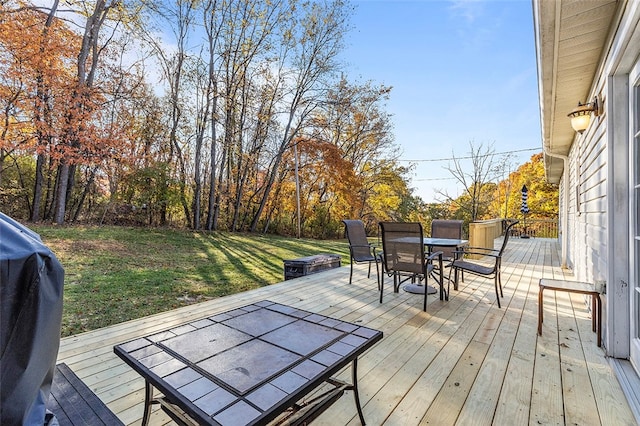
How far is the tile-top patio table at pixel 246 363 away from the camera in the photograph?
38.2 inches

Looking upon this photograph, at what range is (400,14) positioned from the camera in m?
5.70

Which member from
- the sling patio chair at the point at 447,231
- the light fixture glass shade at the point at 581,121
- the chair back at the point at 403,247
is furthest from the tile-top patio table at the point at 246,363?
the sling patio chair at the point at 447,231

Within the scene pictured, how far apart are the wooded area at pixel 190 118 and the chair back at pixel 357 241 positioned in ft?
24.0

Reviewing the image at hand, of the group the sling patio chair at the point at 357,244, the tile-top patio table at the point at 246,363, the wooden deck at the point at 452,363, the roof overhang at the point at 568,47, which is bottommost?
the wooden deck at the point at 452,363

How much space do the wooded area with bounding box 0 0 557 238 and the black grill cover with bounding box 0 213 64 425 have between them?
8.60m

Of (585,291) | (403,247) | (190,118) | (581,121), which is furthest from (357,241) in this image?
(190,118)

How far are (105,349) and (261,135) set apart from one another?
11.5 m

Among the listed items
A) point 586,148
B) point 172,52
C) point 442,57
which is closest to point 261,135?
point 172,52

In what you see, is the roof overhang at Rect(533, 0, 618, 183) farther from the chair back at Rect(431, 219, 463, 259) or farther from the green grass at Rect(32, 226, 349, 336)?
the green grass at Rect(32, 226, 349, 336)

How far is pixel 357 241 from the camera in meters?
4.62

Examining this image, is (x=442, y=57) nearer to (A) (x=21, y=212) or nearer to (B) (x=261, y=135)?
(B) (x=261, y=135)

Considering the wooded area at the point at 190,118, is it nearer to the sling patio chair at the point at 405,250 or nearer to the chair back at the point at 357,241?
the chair back at the point at 357,241

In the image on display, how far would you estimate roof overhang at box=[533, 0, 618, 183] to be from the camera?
2.15m

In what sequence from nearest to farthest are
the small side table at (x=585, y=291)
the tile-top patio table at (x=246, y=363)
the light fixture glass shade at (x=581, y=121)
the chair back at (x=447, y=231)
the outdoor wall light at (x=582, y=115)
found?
the tile-top patio table at (x=246, y=363), the small side table at (x=585, y=291), the outdoor wall light at (x=582, y=115), the light fixture glass shade at (x=581, y=121), the chair back at (x=447, y=231)
